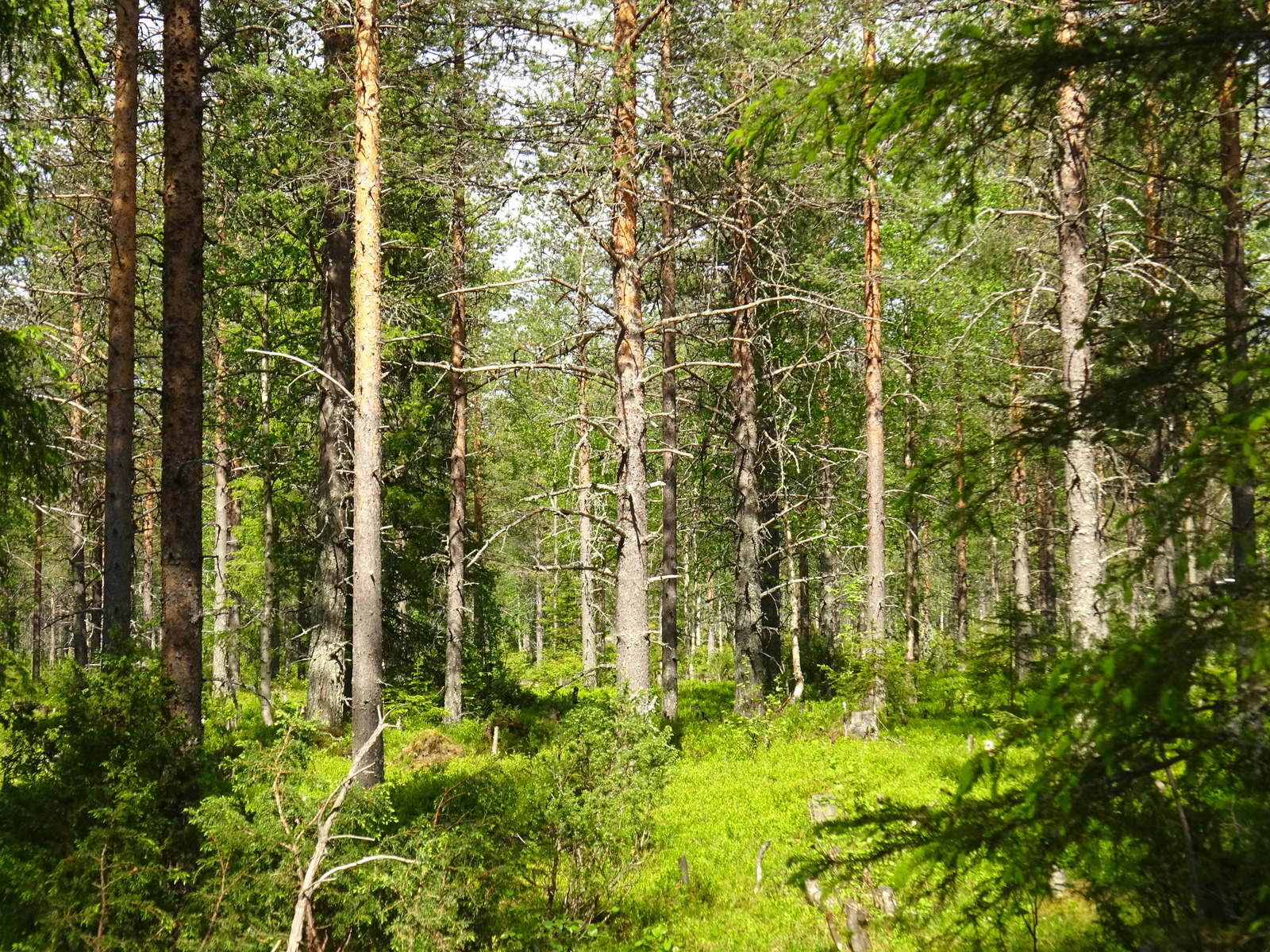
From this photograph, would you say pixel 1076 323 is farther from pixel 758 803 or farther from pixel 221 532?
pixel 221 532

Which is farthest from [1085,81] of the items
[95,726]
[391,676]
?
[391,676]

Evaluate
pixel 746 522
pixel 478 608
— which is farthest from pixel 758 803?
pixel 478 608

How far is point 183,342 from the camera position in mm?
7461

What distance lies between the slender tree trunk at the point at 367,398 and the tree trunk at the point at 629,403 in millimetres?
2743

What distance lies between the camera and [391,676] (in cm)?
1695

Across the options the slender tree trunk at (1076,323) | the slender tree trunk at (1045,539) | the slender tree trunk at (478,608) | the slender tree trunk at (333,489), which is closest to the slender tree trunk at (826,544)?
the slender tree trunk at (1076,323)

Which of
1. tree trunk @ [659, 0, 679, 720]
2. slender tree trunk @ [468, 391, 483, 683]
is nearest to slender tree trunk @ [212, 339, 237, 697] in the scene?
slender tree trunk @ [468, 391, 483, 683]

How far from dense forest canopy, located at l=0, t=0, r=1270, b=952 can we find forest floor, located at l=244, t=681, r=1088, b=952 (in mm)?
83

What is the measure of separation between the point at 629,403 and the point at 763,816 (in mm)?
5539

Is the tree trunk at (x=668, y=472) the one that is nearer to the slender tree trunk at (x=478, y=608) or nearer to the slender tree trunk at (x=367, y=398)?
the slender tree trunk at (x=478, y=608)

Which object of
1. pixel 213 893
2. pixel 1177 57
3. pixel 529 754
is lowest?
pixel 529 754

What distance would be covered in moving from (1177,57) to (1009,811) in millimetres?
3103

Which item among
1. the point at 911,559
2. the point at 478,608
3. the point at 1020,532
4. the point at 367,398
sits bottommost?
the point at 478,608

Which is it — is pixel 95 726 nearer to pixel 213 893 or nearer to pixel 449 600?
pixel 213 893
